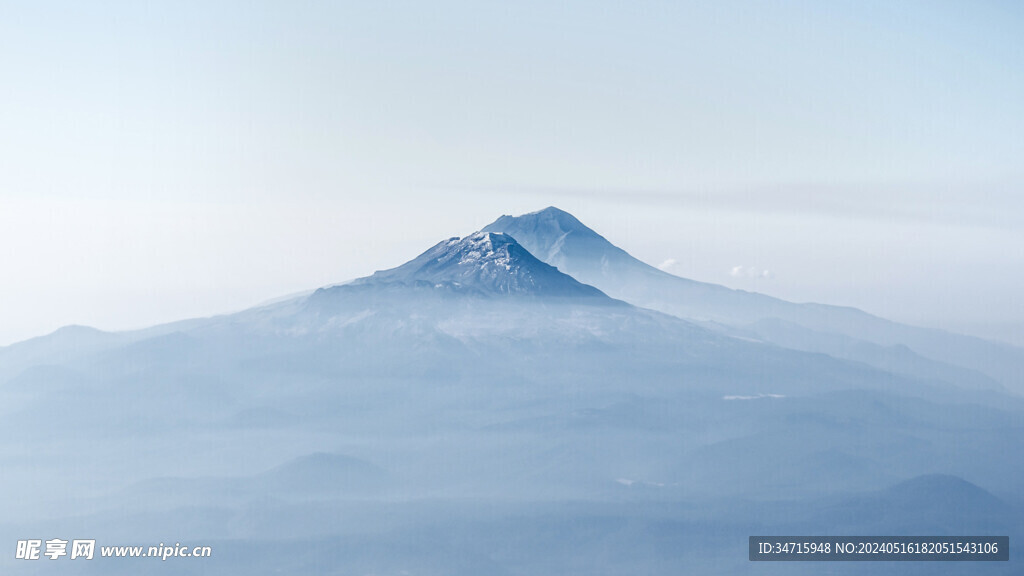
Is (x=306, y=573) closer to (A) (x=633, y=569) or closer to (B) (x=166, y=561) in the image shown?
(B) (x=166, y=561)

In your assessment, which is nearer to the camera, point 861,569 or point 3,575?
point 3,575

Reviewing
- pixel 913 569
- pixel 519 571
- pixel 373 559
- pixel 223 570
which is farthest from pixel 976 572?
pixel 223 570

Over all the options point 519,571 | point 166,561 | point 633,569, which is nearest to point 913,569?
point 633,569

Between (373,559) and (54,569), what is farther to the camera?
(373,559)

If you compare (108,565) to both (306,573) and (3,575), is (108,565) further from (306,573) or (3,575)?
(306,573)

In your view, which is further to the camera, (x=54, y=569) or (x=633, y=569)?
(x=633, y=569)

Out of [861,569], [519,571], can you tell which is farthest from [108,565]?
[861,569]

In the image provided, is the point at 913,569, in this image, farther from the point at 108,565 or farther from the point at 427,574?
the point at 108,565
